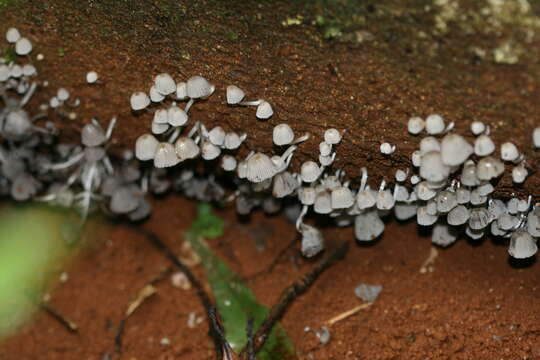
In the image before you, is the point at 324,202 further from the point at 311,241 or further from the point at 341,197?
the point at 311,241

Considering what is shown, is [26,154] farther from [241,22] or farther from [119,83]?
[241,22]

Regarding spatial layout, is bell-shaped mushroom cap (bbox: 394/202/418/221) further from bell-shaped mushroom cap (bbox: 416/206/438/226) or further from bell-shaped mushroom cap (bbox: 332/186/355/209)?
bell-shaped mushroom cap (bbox: 332/186/355/209)

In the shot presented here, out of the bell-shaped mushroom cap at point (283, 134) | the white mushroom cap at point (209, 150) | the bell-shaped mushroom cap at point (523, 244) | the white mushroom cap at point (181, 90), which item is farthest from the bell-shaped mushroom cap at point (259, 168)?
the bell-shaped mushroom cap at point (523, 244)

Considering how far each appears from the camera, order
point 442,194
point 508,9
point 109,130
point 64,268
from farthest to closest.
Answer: point 64,268, point 109,130, point 442,194, point 508,9

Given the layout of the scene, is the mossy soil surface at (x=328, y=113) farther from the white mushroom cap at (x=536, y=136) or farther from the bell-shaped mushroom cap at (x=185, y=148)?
the bell-shaped mushroom cap at (x=185, y=148)

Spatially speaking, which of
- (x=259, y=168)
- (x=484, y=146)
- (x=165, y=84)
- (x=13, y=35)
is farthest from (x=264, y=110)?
(x=13, y=35)

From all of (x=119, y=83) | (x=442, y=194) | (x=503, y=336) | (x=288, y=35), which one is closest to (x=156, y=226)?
(x=119, y=83)
